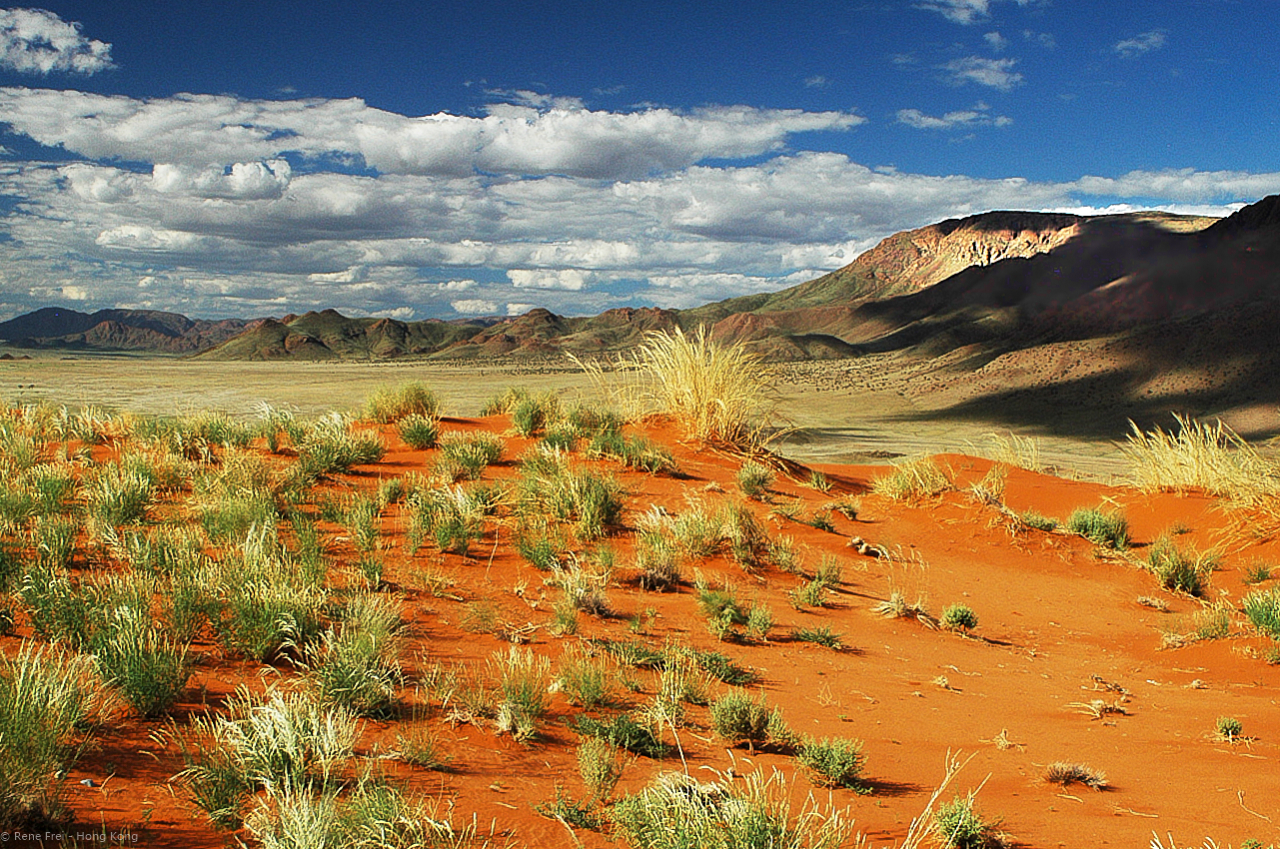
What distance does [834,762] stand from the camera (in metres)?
3.64

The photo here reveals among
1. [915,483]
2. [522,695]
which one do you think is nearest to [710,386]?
[915,483]

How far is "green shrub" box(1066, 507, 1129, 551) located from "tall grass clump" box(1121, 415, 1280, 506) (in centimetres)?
127

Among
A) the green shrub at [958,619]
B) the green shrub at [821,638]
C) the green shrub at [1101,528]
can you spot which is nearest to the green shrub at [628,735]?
the green shrub at [821,638]

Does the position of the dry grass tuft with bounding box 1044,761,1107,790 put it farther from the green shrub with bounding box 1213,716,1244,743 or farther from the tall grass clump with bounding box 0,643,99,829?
the tall grass clump with bounding box 0,643,99,829

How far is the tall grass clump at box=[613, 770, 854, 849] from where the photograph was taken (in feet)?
8.79

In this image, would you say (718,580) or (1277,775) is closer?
(1277,775)

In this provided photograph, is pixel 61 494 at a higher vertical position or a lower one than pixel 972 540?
higher

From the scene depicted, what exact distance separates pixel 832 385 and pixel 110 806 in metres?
69.0

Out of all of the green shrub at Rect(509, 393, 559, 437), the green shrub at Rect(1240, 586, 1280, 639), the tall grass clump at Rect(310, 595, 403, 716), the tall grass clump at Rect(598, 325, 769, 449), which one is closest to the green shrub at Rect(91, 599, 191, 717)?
the tall grass clump at Rect(310, 595, 403, 716)

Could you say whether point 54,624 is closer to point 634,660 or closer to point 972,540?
point 634,660

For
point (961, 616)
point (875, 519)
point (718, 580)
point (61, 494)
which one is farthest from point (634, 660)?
point (875, 519)

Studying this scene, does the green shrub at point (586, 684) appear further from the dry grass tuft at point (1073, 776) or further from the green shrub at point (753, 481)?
the green shrub at point (753, 481)

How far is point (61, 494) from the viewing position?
7062 mm

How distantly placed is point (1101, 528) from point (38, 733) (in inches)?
450
